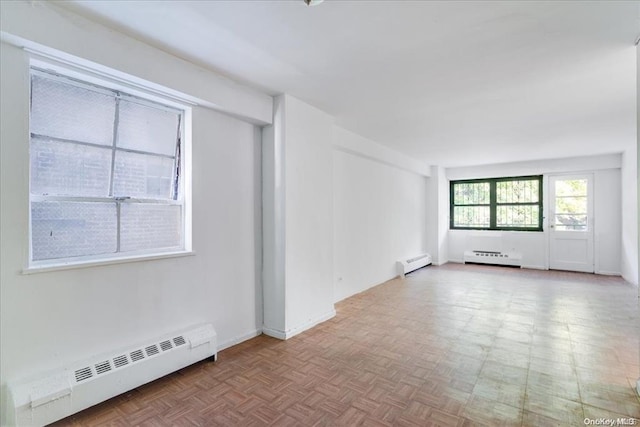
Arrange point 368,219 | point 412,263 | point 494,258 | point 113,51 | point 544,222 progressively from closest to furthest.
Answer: point 113,51 < point 368,219 < point 412,263 < point 544,222 < point 494,258

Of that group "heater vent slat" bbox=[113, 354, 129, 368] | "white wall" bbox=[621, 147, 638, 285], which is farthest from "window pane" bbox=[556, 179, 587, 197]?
"heater vent slat" bbox=[113, 354, 129, 368]

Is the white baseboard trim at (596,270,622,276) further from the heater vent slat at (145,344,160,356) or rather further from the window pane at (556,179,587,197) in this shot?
the heater vent slat at (145,344,160,356)

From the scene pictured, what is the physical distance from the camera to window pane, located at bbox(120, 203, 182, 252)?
2.52 m

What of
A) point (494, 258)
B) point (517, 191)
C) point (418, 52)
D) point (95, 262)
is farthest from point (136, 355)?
point (517, 191)

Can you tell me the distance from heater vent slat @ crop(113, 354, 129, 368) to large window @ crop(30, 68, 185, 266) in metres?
0.75

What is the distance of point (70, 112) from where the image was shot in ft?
7.25

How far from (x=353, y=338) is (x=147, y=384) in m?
1.95

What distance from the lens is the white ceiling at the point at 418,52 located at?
1.96 meters

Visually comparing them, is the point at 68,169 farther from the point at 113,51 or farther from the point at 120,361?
the point at 120,361

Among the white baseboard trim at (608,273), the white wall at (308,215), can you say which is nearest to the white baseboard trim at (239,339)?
the white wall at (308,215)

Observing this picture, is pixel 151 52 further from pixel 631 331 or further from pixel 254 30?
pixel 631 331

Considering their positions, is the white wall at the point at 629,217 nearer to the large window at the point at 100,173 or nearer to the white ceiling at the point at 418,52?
the white ceiling at the point at 418,52

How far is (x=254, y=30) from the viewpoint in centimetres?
217

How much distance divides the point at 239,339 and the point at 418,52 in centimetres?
318
